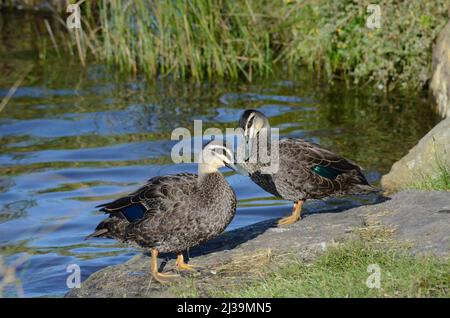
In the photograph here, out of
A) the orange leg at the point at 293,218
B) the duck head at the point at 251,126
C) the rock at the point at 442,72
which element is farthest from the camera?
the rock at the point at 442,72

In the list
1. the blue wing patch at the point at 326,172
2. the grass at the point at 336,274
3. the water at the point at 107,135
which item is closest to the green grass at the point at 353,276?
the grass at the point at 336,274

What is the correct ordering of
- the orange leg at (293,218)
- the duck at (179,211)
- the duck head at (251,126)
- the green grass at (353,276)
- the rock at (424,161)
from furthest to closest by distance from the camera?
the rock at (424,161), the duck head at (251,126), the orange leg at (293,218), the duck at (179,211), the green grass at (353,276)

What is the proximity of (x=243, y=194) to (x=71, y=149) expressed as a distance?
303 centimetres

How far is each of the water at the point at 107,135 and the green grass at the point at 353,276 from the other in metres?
2.52

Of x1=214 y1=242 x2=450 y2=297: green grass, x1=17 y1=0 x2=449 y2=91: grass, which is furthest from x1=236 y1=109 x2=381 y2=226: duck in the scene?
x1=17 y1=0 x2=449 y2=91: grass

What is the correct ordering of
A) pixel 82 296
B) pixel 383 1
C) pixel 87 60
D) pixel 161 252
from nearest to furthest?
pixel 82 296, pixel 161 252, pixel 383 1, pixel 87 60

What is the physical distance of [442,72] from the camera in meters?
13.1

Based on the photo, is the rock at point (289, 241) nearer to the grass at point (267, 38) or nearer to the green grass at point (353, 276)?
the green grass at point (353, 276)

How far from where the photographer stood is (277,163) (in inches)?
320

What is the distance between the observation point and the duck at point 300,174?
8.11 meters

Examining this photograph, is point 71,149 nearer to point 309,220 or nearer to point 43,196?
point 43,196

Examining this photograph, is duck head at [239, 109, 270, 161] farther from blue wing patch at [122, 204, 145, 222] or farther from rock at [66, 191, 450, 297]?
blue wing patch at [122, 204, 145, 222]

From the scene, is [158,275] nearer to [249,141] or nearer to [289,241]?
[289,241]

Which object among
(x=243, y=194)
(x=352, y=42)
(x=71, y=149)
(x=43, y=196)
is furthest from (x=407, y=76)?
(x=43, y=196)
